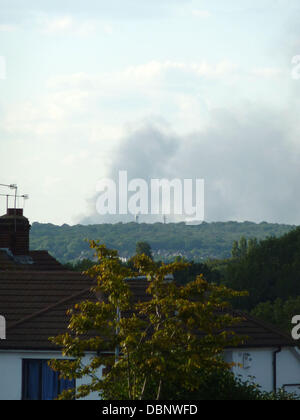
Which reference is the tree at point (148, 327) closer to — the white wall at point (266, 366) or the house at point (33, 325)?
the house at point (33, 325)

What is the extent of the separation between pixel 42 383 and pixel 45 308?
3.68 meters

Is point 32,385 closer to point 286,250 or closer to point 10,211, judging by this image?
point 10,211

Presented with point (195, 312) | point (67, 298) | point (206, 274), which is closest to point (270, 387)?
point (67, 298)

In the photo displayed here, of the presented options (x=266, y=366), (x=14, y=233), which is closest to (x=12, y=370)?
(x=266, y=366)

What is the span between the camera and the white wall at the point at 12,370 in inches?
1185

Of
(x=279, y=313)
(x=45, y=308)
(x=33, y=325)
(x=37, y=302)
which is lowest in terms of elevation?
(x=33, y=325)

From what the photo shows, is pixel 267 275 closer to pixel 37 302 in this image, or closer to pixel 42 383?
pixel 37 302

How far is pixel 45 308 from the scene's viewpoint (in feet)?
108

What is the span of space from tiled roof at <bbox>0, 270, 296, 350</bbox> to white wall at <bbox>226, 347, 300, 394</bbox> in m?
0.48

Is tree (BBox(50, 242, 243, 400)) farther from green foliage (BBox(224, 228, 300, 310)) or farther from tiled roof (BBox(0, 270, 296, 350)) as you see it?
green foliage (BBox(224, 228, 300, 310))

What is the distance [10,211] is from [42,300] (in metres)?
19.7
